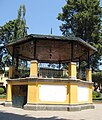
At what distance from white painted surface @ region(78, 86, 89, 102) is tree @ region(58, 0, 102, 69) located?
22392 millimetres

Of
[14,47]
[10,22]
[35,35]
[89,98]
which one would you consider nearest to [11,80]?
[14,47]

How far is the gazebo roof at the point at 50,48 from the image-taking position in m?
21.4

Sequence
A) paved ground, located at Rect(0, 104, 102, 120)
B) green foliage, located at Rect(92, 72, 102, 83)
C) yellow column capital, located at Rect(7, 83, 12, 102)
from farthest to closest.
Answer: green foliage, located at Rect(92, 72, 102, 83), yellow column capital, located at Rect(7, 83, 12, 102), paved ground, located at Rect(0, 104, 102, 120)

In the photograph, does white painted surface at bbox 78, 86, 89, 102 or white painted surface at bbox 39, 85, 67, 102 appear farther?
white painted surface at bbox 78, 86, 89, 102

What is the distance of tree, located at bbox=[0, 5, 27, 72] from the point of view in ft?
171

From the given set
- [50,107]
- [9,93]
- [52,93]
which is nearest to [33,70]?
[52,93]

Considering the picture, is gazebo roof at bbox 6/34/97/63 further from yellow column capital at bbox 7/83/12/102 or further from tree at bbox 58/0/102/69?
tree at bbox 58/0/102/69

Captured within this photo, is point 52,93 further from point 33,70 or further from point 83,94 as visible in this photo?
point 83,94

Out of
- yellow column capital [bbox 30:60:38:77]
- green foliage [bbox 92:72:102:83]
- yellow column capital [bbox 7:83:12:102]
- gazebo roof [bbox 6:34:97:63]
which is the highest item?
gazebo roof [bbox 6:34:97:63]

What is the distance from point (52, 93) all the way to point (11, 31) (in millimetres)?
35607

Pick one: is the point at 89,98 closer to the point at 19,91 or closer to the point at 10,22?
the point at 19,91

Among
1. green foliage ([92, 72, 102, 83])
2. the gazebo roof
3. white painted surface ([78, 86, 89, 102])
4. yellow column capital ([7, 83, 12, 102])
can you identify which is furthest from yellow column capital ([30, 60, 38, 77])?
green foliage ([92, 72, 102, 83])

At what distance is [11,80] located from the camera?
75.4 feet

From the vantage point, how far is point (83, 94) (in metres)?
22.4
